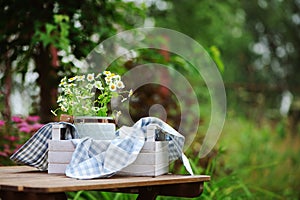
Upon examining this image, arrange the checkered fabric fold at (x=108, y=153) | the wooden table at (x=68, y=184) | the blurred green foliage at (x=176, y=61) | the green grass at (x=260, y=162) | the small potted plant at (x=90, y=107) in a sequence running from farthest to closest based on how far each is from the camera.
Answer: the green grass at (x=260, y=162) < the blurred green foliage at (x=176, y=61) < the small potted plant at (x=90, y=107) < the checkered fabric fold at (x=108, y=153) < the wooden table at (x=68, y=184)

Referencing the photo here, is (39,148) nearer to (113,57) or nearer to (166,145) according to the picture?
(166,145)

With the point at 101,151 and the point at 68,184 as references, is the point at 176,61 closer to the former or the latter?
the point at 101,151

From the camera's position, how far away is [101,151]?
229 centimetres

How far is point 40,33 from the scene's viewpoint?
375 centimetres

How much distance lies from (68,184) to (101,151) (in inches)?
16.1

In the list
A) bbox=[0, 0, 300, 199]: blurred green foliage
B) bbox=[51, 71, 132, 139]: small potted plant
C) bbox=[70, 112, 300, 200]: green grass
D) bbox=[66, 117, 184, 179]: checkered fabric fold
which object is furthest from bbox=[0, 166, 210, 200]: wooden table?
bbox=[70, 112, 300, 200]: green grass

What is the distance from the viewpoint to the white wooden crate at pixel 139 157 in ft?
7.33

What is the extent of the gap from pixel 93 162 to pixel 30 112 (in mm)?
2287

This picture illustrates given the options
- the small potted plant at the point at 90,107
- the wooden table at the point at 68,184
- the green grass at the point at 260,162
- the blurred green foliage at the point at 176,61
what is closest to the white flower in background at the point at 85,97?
the small potted plant at the point at 90,107

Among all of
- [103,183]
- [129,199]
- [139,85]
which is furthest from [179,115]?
[103,183]

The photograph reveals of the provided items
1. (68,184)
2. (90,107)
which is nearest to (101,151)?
(90,107)

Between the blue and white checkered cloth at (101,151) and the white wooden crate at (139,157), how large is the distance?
0.12 ft

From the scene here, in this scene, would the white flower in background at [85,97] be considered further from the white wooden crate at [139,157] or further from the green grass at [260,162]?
the green grass at [260,162]

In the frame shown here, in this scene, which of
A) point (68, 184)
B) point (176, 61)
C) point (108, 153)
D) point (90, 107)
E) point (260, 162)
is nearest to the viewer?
point (68, 184)
